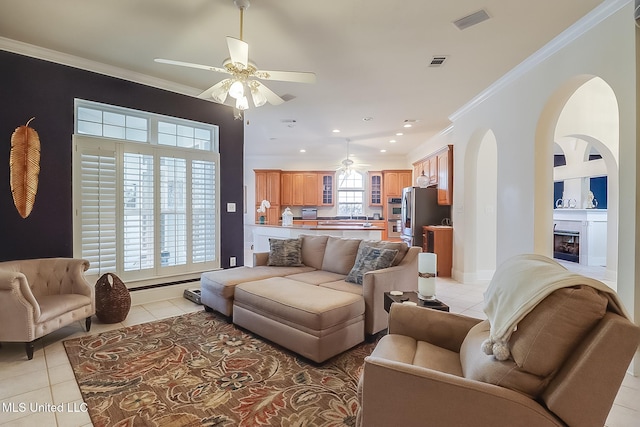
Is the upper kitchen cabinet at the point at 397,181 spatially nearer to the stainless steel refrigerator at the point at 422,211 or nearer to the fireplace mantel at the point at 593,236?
the stainless steel refrigerator at the point at 422,211

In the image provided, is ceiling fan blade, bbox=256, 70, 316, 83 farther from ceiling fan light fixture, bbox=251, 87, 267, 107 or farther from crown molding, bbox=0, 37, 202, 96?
crown molding, bbox=0, 37, 202, 96

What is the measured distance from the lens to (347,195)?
9.50 meters

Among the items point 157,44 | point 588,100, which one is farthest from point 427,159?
point 157,44

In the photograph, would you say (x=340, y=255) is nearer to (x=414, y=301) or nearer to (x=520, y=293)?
(x=414, y=301)

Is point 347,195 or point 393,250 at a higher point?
point 347,195

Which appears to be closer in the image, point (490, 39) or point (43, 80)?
point (490, 39)

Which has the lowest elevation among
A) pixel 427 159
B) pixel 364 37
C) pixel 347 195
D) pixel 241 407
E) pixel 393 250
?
pixel 241 407

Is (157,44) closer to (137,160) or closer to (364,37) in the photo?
(137,160)

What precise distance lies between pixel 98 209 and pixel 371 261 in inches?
125

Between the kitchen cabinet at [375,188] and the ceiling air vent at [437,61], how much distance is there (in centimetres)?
586

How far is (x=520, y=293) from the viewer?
1140mm

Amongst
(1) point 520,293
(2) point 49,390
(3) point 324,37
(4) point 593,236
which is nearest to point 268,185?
(3) point 324,37

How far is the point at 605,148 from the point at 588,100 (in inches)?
43.0

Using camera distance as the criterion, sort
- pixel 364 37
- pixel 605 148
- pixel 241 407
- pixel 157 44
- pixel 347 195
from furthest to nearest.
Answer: pixel 347 195
pixel 605 148
pixel 157 44
pixel 364 37
pixel 241 407
